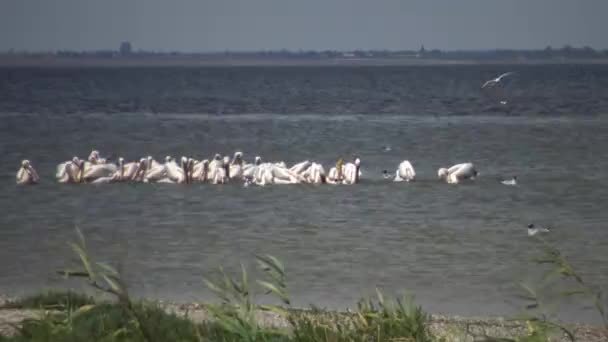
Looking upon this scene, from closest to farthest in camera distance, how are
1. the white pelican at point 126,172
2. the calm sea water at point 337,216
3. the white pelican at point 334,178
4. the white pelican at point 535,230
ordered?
the calm sea water at point 337,216
the white pelican at point 535,230
the white pelican at point 334,178
the white pelican at point 126,172

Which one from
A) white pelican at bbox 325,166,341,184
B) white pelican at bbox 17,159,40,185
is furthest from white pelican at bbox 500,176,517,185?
white pelican at bbox 17,159,40,185

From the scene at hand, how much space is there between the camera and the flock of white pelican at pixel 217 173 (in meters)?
24.2

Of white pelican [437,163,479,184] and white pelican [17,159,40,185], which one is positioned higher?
white pelican [437,163,479,184]

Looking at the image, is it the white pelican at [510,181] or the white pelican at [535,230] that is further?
the white pelican at [510,181]

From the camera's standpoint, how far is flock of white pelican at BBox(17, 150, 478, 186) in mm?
24250

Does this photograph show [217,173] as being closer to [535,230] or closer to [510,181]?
[510,181]

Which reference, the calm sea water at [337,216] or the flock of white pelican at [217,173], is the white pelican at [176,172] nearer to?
the flock of white pelican at [217,173]

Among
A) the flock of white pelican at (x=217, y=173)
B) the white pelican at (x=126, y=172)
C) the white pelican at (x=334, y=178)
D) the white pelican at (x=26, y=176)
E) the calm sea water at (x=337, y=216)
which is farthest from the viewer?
the white pelican at (x=26, y=176)

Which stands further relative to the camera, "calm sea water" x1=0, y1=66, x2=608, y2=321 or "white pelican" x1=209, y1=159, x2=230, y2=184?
"white pelican" x1=209, y1=159, x2=230, y2=184

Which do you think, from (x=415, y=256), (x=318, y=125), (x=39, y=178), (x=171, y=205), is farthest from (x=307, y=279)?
(x=318, y=125)

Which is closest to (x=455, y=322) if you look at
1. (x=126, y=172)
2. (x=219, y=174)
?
(x=219, y=174)

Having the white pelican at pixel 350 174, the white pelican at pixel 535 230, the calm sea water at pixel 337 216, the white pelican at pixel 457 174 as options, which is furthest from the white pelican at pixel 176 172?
the white pelican at pixel 535 230

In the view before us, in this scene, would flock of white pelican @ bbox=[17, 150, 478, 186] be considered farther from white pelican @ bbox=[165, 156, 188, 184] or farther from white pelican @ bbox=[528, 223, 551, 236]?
white pelican @ bbox=[528, 223, 551, 236]

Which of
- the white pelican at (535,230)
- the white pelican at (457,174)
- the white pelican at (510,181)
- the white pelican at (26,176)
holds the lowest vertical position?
the white pelican at (535,230)
